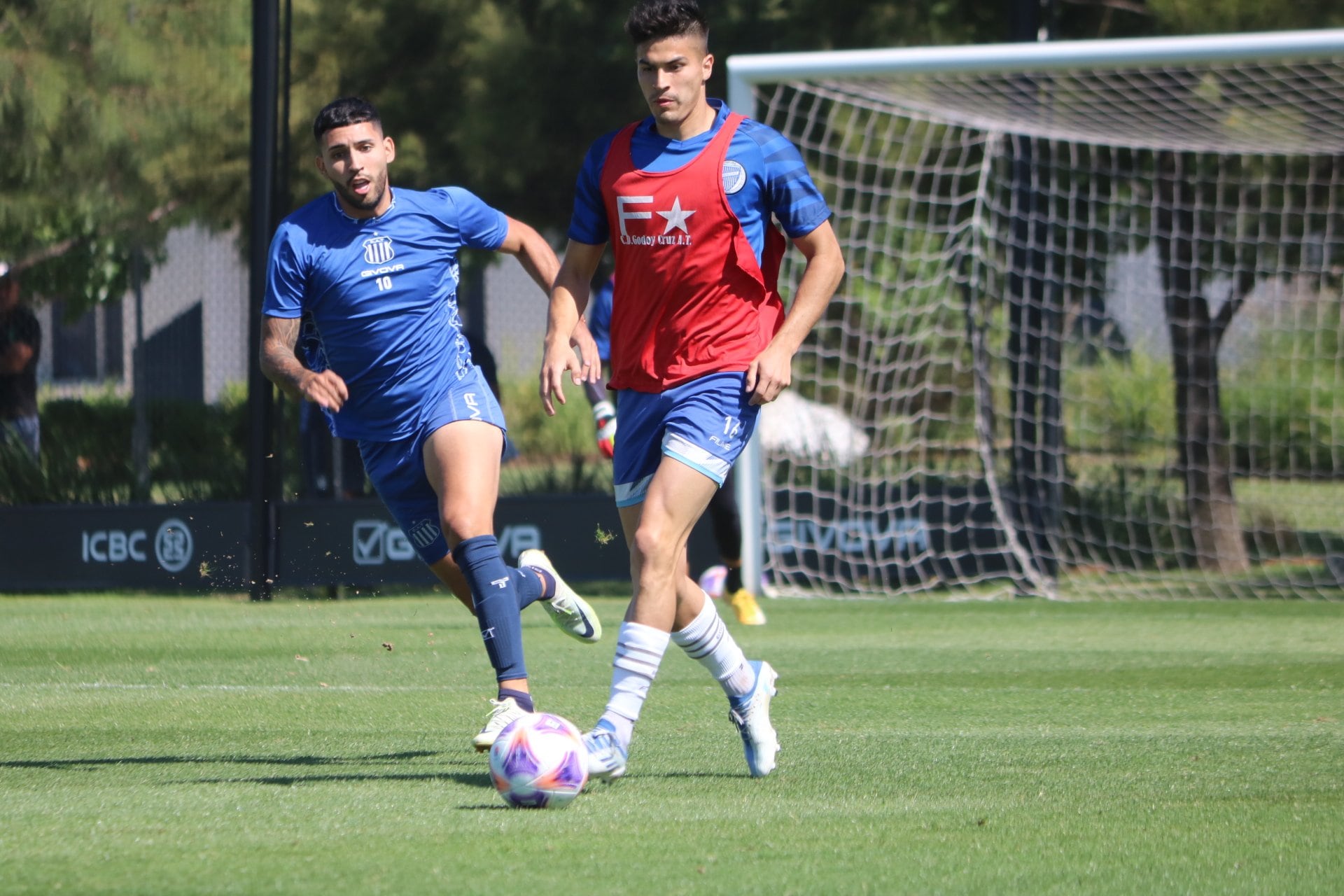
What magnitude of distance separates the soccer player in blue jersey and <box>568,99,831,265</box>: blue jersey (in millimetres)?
1007

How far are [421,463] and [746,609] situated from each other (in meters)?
4.39

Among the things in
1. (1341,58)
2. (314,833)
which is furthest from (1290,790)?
(1341,58)

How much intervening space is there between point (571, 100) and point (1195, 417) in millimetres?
5658

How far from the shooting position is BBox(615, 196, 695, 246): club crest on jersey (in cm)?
470

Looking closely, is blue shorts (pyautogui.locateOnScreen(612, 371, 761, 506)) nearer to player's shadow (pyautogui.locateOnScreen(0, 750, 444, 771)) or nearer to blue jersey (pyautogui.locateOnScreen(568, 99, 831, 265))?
blue jersey (pyautogui.locateOnScreen(568, 99, 831, 265))

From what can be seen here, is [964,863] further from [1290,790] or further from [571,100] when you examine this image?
[571,100]

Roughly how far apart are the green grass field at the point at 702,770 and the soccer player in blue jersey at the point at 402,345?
2.20 ft

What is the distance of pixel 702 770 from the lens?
16.0 ft

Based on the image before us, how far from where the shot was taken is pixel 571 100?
12.8 m

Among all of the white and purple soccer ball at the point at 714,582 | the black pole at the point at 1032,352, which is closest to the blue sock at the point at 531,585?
the white and purple soccer ball at the point at 714,582

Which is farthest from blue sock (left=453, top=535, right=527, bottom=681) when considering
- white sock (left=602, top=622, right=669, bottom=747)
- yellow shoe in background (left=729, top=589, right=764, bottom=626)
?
yellow shoe in background (left=729, top=589, right=764, bottom=626)

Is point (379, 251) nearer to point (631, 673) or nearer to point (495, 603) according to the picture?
point (495, 603)

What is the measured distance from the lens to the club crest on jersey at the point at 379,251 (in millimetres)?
5539

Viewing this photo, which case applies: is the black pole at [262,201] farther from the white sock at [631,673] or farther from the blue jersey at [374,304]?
the white sock at [631,673]
